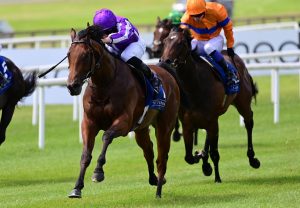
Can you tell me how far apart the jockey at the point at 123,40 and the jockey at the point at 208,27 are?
5.48 ft

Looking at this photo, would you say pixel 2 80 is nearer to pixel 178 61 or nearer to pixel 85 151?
pixel 178 61

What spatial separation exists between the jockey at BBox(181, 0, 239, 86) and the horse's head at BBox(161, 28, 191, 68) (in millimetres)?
463

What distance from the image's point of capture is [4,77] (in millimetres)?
12609

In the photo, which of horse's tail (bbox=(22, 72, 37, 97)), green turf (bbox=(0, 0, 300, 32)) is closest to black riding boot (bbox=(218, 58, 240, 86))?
horse's tail (bbox=(22, 72, 37, 97))

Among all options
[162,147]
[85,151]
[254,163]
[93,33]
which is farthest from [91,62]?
[254,163]

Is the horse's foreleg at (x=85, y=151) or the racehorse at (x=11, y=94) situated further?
the racehorse at (x=11, y=94)

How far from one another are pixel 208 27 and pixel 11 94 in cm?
269

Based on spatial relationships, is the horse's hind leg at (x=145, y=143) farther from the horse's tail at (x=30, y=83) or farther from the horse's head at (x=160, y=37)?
the horse's head at (x=160, y=37)

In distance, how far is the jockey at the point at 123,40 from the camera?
32.8 feet

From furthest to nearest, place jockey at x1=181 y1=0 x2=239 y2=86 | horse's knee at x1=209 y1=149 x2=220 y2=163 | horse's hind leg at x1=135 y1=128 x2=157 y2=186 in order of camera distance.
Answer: jockey at x1=181 y1=0 x2=239 y2=86 → horse's knee at x1=209 y1=149 x2=220 y2=163 → horse's hind leg at x1=135 y1=128 x2=157 y2=186

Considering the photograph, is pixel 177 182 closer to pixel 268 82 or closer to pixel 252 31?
pixel 252 31

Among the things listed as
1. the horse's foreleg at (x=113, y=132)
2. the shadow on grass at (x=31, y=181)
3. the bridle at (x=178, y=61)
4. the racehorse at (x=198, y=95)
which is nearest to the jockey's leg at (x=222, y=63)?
the racehorse at (x=198, y=95)

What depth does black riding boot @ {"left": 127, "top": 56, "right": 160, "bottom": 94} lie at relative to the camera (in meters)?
10.1

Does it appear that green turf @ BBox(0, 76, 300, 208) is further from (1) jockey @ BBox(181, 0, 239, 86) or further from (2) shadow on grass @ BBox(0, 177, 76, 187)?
(1) jockey @ BBox(181, 0, 239, 86)
